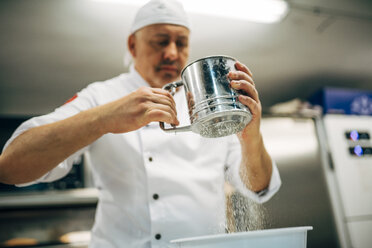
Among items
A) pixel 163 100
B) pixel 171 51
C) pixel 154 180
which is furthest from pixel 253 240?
pixel 171 51

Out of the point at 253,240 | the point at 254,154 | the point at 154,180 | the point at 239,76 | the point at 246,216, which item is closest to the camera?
the point at 253,240

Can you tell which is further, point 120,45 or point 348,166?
point 348,166

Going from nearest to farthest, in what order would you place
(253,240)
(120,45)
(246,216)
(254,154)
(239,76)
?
(253,240)
(239,76)
(246,216)
(254,154)
(120,45)

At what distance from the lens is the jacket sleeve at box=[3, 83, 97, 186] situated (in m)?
0.88

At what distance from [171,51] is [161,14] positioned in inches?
5.0

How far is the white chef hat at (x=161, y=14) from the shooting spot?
3.35 feet

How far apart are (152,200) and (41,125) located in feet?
1.26

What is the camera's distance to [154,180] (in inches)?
39.4

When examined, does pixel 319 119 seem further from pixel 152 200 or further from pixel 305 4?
pixel 152 200

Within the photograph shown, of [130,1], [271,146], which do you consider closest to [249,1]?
[130,1]

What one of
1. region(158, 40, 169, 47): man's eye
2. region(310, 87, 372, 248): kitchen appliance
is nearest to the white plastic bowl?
region(158, 40, 169, 47): man's eye

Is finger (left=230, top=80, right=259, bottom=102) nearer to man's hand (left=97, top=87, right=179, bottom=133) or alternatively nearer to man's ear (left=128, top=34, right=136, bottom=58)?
man's hand (left=97, top=87, right=179, bottom=133)

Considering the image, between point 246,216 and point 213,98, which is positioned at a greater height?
point 213,98

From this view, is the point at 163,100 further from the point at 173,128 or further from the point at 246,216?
the point at 246,216
